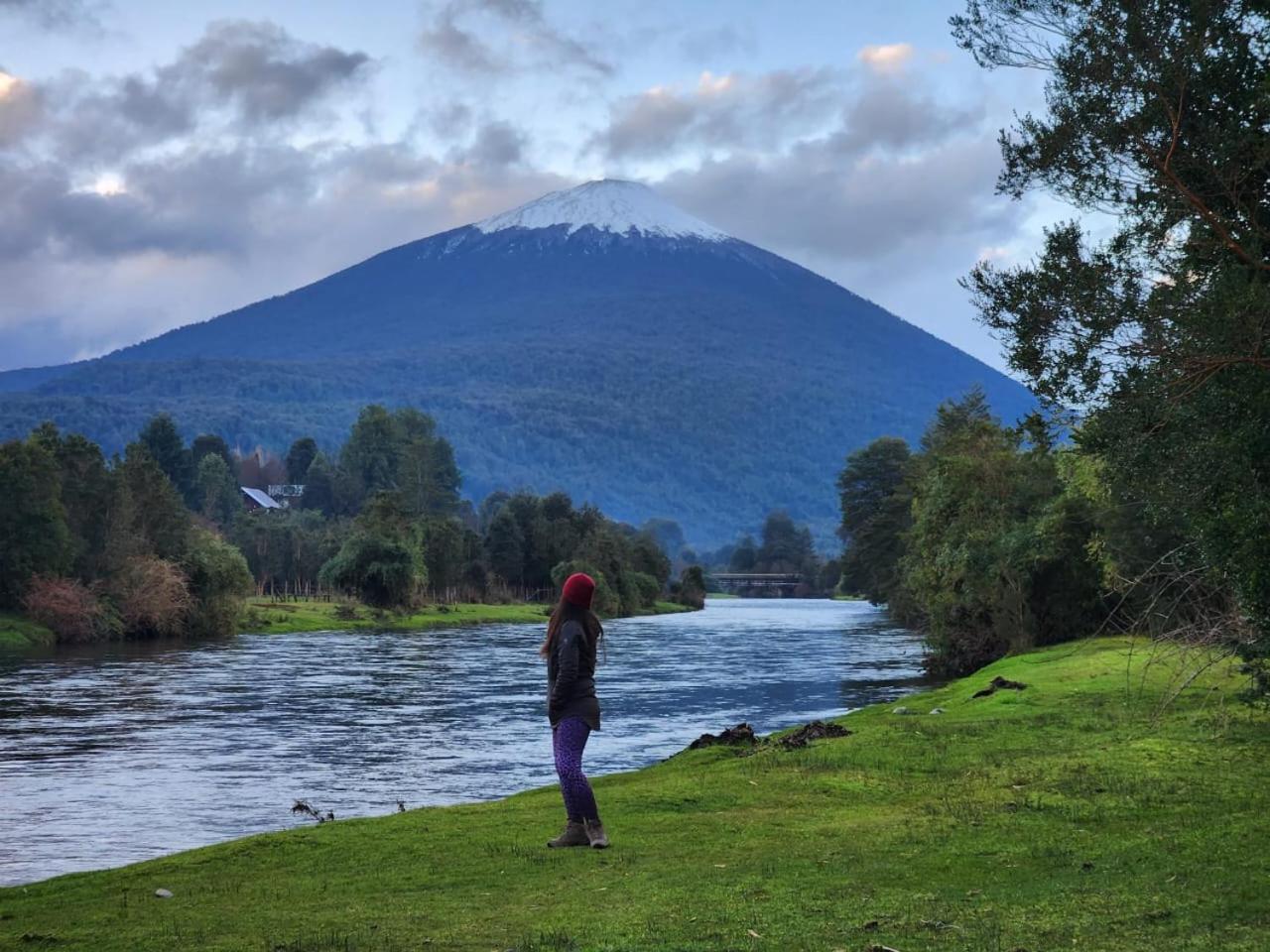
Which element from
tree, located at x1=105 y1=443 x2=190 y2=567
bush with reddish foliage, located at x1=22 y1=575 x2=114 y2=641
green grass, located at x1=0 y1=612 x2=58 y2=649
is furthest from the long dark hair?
tree, located at x1=105 y1=443 x2=190 y2=567

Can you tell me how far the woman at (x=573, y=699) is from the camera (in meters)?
15.3

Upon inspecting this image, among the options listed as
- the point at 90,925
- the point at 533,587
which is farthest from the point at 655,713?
the point at 533,587

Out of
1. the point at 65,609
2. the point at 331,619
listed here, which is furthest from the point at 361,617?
the point at 65,609

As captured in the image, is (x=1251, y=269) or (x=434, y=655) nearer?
(x=1251, y=269)

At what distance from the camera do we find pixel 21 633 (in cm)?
7888

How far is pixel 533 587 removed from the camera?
512 ft

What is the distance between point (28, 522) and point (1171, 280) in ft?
260

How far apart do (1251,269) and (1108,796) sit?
6890 mm

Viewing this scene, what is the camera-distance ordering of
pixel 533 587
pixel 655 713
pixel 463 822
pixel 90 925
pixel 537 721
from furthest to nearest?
pixel 533 587 < pixel 655 713 < pixel 537 721 < pixel 463 822 < pixel 90 925

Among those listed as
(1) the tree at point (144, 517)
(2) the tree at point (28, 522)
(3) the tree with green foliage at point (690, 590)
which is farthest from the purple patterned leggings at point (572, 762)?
(3) the tree with green foliage at point (690, 590)

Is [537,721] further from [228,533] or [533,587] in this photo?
[228,533]

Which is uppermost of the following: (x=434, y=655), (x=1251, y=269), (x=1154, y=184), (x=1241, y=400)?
(x=1154, y=184)

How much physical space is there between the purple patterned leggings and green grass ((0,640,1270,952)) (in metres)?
0.63

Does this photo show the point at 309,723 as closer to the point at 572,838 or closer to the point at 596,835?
the point at 572,838
